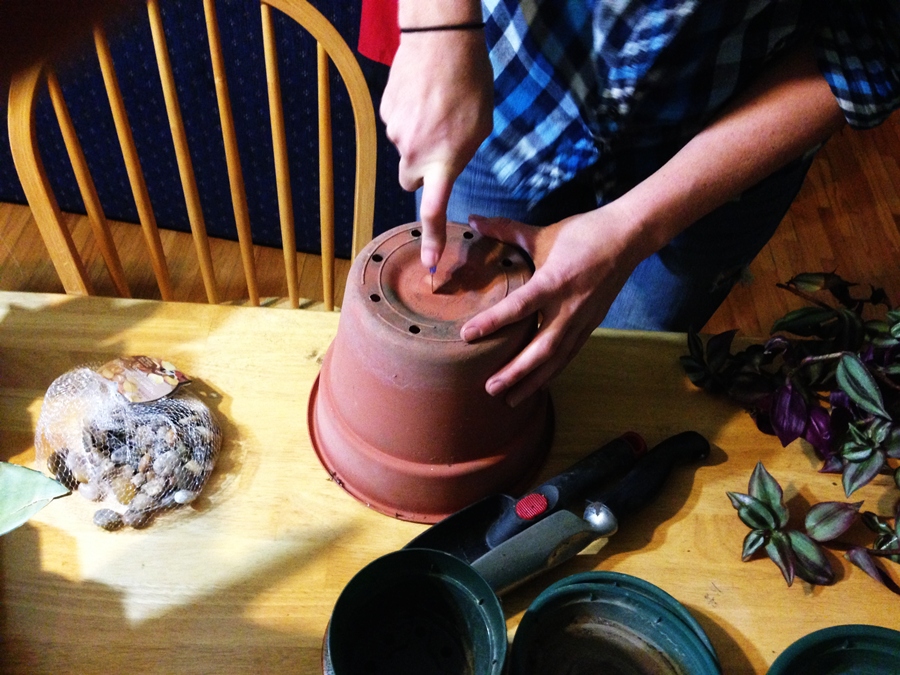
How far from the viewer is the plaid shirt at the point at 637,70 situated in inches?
26.3

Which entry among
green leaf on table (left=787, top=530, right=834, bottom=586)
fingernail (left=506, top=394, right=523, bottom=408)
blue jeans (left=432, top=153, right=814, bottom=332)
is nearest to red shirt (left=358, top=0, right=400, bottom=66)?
blue jeans (left=432, top=153, right=814, bottom=332)

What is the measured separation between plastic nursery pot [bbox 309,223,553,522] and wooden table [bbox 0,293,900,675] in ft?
0.15

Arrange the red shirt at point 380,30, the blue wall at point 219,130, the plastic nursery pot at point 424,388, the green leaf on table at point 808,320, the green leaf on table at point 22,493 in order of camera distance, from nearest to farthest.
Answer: the green leaf on table at point 22,493
the plastic nursery pot at point 424,388
the green leaf on table at point 808,320
the red shirt at point 380,30
the blue wall at point 219,130

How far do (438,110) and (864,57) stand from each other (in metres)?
0.39

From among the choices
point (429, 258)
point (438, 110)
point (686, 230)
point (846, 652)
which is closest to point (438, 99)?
point (438, 110)

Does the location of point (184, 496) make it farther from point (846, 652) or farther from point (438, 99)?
point (846, 652)

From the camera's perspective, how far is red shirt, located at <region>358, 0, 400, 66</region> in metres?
1.04

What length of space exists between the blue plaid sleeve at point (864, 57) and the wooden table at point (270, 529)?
0.33 m

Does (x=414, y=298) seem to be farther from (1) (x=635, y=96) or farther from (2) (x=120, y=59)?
(2) (x=120, y=59)

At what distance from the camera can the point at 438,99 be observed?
2.11ft

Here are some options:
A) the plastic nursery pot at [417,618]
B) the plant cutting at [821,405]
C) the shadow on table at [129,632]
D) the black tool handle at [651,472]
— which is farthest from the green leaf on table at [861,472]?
the shadow on table at [129,632]

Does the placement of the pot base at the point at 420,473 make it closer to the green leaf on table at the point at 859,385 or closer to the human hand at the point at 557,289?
the human hand at the point at 557,289

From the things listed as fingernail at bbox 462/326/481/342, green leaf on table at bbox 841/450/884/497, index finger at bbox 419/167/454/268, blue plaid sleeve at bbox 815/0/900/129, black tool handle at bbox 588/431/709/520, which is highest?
blue plaid sleeve at bbox 815/0/900/129

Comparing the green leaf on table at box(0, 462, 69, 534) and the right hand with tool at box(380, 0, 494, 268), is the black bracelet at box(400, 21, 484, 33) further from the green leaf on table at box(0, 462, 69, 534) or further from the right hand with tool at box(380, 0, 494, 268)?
the green leaf on table at box(0, 462, 69, 534)
